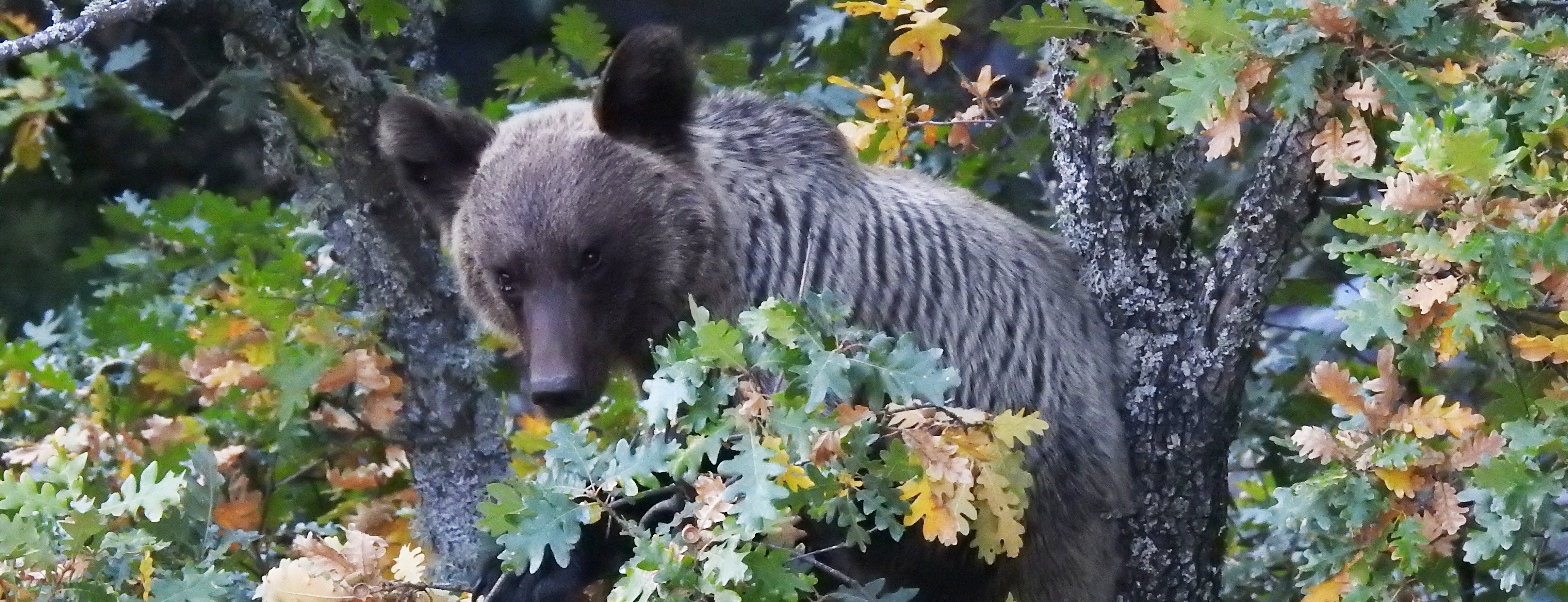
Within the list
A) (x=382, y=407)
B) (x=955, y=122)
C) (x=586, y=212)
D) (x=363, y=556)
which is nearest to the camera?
(x=363, y=556)

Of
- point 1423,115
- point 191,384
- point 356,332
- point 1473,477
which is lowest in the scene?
point 191,384

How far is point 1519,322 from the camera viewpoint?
2.92 m

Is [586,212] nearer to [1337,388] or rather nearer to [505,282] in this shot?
[505,282]

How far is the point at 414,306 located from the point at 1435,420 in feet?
8.30

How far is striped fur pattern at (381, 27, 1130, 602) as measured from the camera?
356 cm

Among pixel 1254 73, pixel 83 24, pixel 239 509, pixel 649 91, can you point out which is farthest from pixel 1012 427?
pixel 239 509

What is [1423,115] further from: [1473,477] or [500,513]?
[500,513]

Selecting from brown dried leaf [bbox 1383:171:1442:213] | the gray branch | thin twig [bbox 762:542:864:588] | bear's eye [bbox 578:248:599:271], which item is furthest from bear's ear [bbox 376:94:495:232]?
brown dried leaf [bbox 1383:171:1442:213]

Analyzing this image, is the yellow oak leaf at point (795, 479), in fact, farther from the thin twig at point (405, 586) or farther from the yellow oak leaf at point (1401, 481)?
the yellow oak leaf at point (1401, 481)

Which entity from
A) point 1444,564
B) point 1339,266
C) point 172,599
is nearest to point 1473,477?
point 1444,564

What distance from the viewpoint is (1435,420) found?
2.79 meters

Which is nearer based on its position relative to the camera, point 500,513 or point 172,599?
point 500,513

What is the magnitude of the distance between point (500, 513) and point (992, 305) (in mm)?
1441

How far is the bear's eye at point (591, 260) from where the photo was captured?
3559mm
